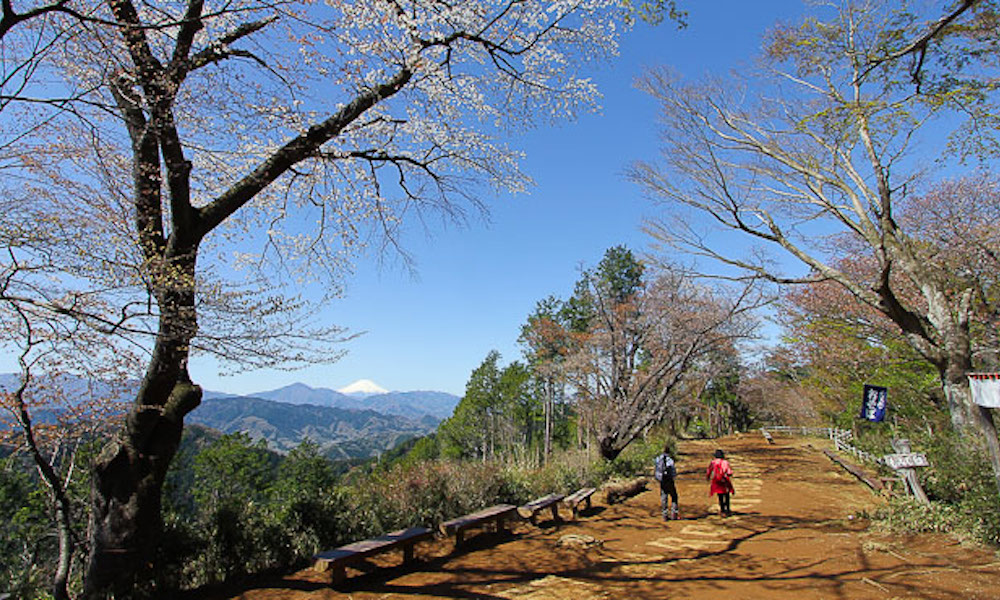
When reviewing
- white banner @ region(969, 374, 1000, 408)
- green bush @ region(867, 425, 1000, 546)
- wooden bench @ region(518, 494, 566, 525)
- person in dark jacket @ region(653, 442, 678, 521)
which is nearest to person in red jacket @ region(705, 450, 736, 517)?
person in dark jacket @ region(653, 442, 678, 521)

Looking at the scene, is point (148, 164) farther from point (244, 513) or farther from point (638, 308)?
point (638, 308)

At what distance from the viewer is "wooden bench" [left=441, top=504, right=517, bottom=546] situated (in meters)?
5.54

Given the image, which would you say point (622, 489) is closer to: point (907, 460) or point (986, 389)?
point (907, 460)

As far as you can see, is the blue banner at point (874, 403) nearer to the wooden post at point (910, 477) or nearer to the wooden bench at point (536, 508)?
the wooden post at point (910, 477)

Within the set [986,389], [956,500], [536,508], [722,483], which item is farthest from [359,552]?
[956,500]

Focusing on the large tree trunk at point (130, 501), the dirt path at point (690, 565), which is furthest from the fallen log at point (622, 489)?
the large tree trunk at point (130, 501)

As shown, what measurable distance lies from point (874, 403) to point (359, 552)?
30.7 feet

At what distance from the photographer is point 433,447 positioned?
46594 mm

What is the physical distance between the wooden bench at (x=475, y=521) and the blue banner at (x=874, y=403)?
700 centimetres

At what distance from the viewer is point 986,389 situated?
4.82m

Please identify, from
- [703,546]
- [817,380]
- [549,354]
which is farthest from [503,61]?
[549,354]

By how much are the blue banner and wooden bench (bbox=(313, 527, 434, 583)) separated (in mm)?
8410

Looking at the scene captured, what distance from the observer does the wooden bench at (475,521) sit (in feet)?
18.2

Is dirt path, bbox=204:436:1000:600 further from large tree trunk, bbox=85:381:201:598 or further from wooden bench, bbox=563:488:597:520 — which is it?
large tree trunk, bbox=85:381:201:598
